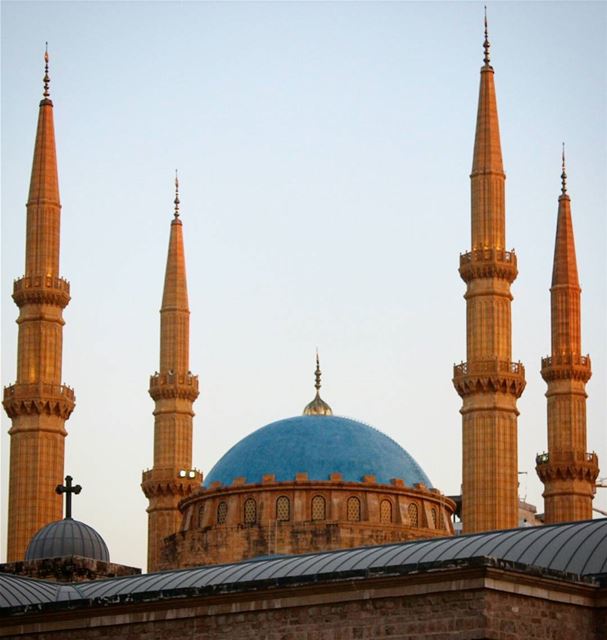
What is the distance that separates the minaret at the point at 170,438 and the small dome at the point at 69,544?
17847mm

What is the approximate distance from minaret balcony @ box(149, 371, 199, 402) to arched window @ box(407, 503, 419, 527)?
42.0 ft

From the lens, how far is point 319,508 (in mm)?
48875

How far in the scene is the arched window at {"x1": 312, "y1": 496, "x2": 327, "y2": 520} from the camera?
48688 millimetres

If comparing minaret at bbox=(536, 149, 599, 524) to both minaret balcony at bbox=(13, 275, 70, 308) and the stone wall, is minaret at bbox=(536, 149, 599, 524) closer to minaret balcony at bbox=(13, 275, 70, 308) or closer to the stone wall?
minaret balcony at bbox=(13, 275, 70, 308)

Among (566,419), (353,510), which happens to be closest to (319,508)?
(353,510)

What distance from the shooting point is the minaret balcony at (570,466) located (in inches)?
2290

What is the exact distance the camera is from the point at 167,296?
62.4 meters

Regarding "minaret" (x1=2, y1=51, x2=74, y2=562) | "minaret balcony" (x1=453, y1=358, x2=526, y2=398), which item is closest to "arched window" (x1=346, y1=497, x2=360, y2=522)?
"minaret balcony" (x1=453, y1=358, x2=526, y2=398)

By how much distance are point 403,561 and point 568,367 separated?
3225 cm

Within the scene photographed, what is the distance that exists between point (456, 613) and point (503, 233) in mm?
29283

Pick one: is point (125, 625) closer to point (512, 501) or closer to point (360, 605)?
point (360, 605)

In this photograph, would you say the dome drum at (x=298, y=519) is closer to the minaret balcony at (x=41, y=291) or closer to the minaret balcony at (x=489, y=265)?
the minaret balcony at (x=489, y=265)

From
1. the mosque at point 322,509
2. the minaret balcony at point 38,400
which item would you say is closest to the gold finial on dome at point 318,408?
the mosque at point 322,509

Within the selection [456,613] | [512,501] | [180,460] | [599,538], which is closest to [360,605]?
[456,613]
